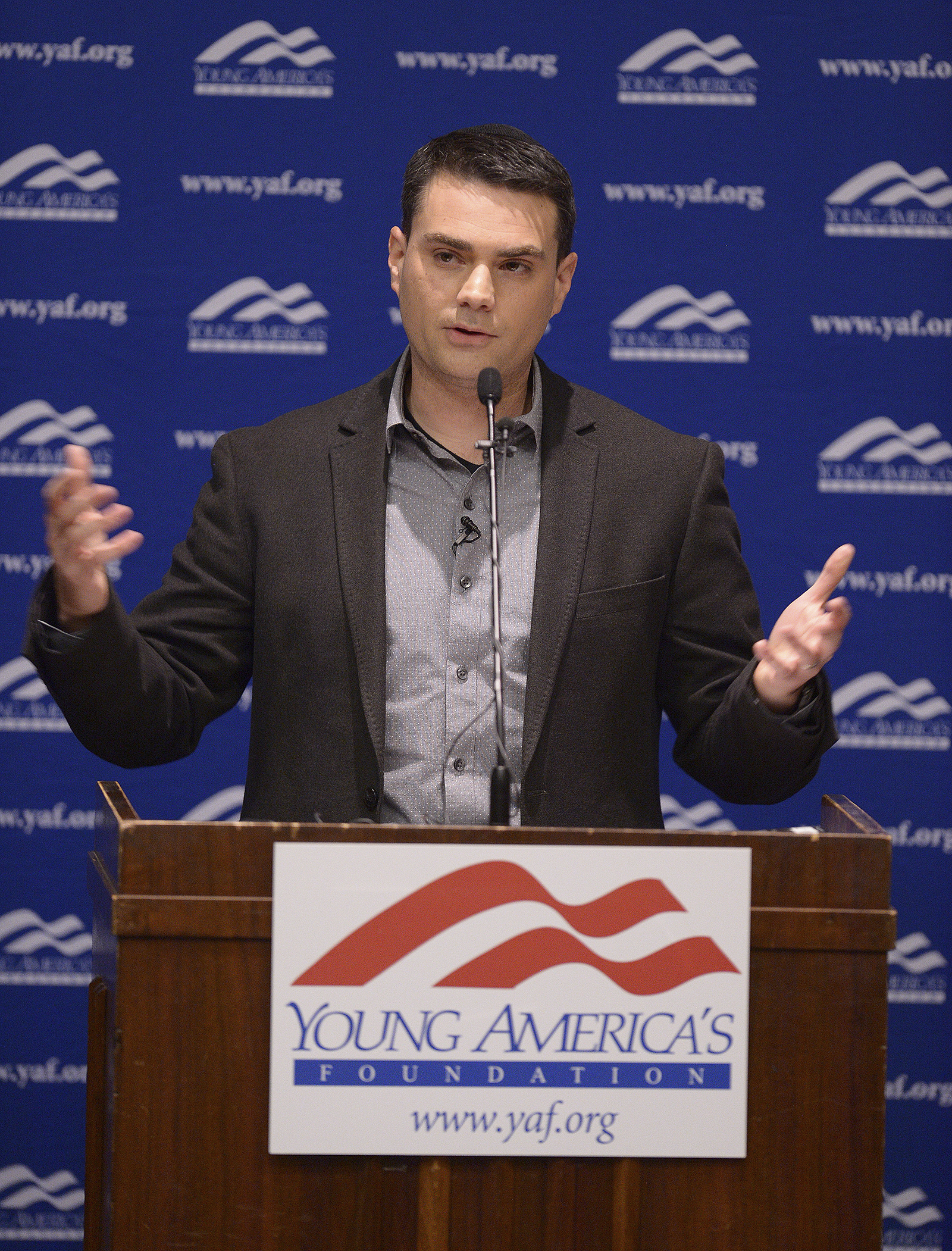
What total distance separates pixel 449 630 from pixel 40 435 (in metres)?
1.78

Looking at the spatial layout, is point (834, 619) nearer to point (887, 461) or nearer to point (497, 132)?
point (497, 132)

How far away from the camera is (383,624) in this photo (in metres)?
1.94

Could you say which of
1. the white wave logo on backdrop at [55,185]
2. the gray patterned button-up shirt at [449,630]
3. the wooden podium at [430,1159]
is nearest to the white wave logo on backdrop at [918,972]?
the gray patterned button-up shirt at [449,630]

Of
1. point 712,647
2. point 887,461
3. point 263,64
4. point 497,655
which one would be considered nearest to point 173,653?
point 497,655

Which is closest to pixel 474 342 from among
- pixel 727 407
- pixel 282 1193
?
pixel 282 1193

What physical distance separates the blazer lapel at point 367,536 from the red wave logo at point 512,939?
1.73 ft

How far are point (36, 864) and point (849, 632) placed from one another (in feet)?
6.83

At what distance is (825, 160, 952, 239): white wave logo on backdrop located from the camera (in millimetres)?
3350

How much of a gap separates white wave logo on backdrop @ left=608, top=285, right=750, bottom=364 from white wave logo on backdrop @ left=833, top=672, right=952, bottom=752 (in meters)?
0.87

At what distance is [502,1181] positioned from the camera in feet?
4.48

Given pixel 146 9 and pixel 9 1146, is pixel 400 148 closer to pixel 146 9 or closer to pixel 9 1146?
pixel 146 9

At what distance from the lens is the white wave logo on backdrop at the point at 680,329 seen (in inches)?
133

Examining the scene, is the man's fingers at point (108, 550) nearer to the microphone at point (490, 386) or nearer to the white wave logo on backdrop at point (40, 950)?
the microphone at point (490, 386)

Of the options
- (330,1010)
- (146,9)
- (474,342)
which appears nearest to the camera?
(330,1010)
